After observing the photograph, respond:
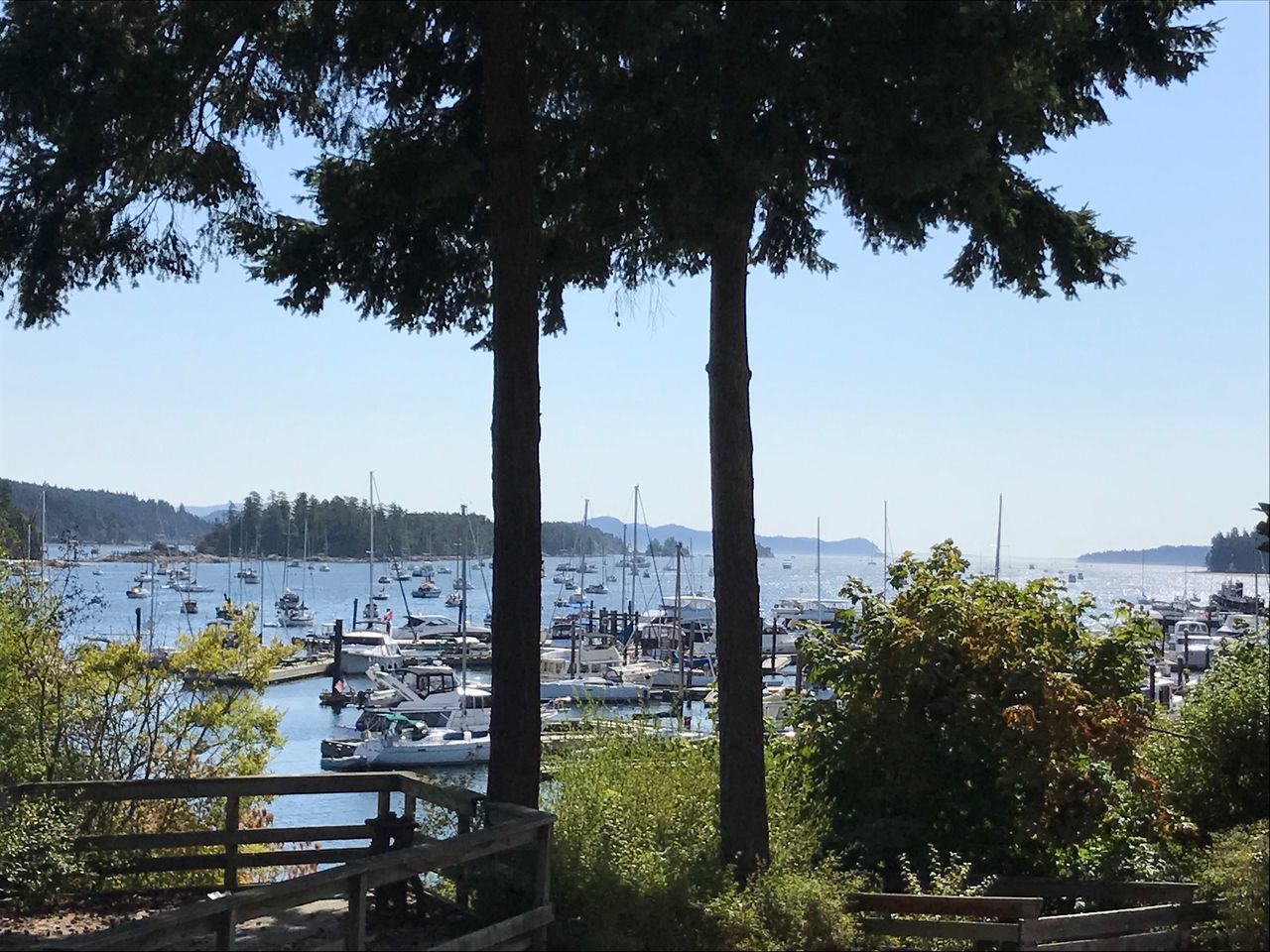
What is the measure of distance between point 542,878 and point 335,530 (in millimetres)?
121117

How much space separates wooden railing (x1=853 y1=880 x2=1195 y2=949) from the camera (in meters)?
8.30

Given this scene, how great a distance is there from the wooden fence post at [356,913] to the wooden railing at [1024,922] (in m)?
3.61

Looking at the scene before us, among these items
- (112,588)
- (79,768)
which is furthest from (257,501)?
(79,768)

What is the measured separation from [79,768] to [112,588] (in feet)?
510

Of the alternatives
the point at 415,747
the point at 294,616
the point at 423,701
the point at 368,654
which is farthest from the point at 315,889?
the point at 294,616

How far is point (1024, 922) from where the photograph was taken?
825 centimetres

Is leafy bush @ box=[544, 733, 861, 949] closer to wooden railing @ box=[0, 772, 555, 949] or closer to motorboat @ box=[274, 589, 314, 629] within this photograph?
wooden railing @ box=[0, 772, 555, 949]

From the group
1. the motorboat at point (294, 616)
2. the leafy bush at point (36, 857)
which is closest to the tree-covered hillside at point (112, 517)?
the motorboat at point (294, 616)

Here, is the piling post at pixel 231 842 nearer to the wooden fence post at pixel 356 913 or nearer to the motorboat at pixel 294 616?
the wooden fence post at pixel 356 913

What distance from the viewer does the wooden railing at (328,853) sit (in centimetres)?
640

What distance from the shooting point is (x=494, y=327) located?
10023mm

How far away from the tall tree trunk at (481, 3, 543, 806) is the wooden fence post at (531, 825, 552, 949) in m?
1.42

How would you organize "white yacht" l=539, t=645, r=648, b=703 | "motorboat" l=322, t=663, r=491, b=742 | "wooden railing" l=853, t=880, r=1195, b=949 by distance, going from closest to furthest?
"wooden railing" l=853, t=880, r=1195, b=949
"motorboat" l=322, t=663, r=491, b=742
"white yacht" l=539, t=645, r=648, b=703

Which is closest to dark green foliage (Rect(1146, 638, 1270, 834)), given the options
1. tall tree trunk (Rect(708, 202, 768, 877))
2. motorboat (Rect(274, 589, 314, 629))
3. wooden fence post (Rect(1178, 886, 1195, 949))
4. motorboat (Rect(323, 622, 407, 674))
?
wooden fence post (Rect(1178, 886, 1195, 949))
